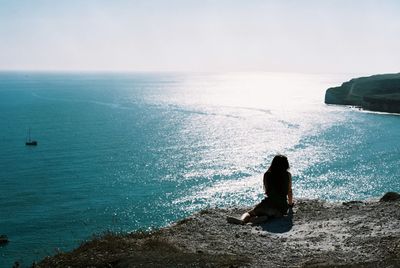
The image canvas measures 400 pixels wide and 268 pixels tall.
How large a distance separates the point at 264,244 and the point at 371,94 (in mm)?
158807

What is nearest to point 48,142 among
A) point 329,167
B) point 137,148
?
point 137,148

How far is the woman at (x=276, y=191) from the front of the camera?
52.9 feet

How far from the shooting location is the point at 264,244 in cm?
1319

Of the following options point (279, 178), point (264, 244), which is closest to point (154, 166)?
point (279, 178)

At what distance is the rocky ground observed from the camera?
446 inches

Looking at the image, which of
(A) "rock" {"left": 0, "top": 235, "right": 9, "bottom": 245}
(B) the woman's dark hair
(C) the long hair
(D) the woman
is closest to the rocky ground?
(D) the woman

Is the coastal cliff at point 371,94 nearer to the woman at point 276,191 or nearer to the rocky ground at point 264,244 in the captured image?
the woman at point 276,191

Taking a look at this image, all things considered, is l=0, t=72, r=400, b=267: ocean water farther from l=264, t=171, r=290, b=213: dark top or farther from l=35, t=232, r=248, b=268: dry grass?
l=35, t=232, r=248, b=268: dry grass

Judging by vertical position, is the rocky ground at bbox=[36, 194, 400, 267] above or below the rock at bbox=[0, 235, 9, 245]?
above

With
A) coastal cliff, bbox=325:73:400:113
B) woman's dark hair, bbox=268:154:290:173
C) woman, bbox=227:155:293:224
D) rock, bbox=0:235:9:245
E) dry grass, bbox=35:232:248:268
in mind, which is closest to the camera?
dry grass, bbox=35:232:248:268

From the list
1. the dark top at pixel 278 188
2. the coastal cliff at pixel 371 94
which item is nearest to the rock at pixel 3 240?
the dark top at pixel 278 188

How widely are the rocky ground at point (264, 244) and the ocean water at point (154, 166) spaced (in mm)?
15656

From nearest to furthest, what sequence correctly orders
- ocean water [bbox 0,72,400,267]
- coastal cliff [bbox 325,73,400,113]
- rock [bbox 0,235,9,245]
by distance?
rock [bbox 0,235,9,245] < ocean water [bbox 0,72,400,267] < coastal cliff [bbox 325,73,400,113]

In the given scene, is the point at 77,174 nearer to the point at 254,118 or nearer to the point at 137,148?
the point at 137,148
